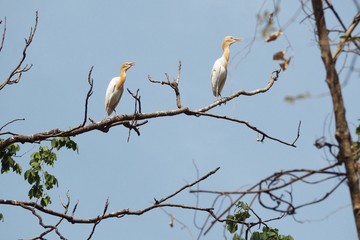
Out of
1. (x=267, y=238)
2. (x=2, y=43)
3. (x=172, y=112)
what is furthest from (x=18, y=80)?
(x=267, y=238)

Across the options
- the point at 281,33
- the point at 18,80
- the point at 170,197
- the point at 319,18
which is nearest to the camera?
the point at 319,18

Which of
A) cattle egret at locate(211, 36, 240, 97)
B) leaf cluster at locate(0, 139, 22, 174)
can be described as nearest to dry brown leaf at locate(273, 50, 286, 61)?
leaf cluster at locate(0, 139, 22, 174)

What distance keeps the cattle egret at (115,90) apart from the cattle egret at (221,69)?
2.00 meters

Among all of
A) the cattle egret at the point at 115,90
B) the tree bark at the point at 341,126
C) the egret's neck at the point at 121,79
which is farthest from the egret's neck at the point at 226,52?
the tree bark at the point at 341,126

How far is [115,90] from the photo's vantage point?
36.4 ft

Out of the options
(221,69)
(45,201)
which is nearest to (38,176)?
(45,201)

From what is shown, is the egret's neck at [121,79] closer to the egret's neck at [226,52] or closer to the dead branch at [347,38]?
the egret's neck at [226,52]

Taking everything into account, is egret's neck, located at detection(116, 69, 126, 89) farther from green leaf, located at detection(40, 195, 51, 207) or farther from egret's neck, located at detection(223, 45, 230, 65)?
green leaf, located at detection(40, 195, 51, 207)

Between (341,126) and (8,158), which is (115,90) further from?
(341,126)

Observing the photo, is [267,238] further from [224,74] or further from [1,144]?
[224,74]

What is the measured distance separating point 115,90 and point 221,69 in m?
2.54

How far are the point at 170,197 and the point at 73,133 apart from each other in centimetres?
121

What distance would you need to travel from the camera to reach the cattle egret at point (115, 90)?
1107 centimetres

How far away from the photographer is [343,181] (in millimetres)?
1966
